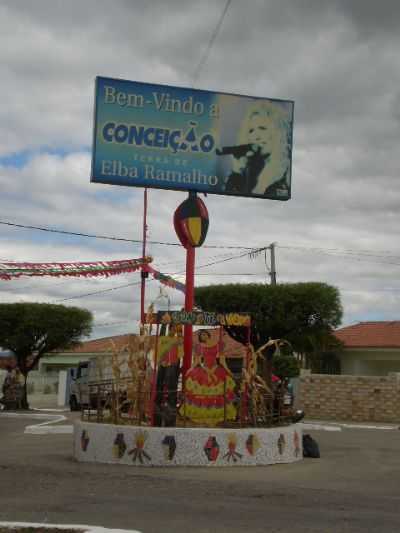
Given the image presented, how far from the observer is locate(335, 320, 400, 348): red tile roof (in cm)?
4112

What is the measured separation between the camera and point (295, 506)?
9172mm

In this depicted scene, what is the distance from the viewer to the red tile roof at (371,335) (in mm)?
41125

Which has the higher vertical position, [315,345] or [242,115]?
[242,115]

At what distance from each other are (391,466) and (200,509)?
21.3 ft

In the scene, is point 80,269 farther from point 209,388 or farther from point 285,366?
point 285,366

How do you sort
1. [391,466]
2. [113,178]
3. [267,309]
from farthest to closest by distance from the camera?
1. [267,309]
2. [113,178]
3. [391,466]

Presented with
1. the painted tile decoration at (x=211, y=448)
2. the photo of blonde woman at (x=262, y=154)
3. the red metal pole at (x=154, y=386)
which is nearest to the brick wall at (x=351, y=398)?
the photo of blonde woman at (x=262, y=154)

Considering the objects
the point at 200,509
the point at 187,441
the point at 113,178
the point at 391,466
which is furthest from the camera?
the point at 113,178

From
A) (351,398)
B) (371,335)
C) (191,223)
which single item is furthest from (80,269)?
(371,335)

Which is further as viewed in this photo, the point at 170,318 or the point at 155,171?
the point at 155,171

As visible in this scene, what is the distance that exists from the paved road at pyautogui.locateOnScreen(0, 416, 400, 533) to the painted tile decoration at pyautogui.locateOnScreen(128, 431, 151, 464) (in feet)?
0.96

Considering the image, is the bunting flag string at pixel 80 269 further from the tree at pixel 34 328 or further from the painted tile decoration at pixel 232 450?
the tree at pixel 34 328

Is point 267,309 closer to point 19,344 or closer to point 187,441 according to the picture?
point 19,344

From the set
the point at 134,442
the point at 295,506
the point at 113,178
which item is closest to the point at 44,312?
the point at 113,178
